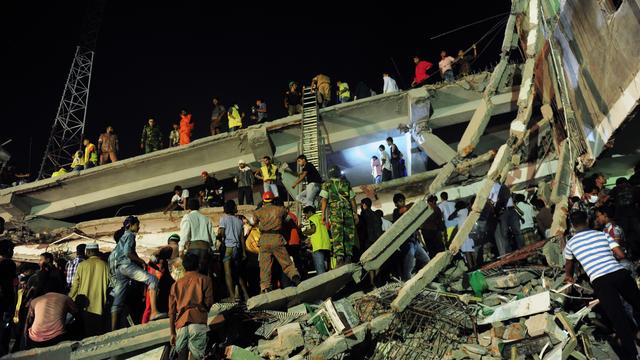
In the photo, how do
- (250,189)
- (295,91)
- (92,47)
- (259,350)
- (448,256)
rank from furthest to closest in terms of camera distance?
(92,47) < (295,91) < (250,189) < (448,256) < (259,350)

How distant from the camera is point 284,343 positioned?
5801mm

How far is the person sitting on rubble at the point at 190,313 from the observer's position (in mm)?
5195

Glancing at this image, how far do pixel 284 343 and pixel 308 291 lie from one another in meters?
1.04

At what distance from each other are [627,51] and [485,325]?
4906 mm

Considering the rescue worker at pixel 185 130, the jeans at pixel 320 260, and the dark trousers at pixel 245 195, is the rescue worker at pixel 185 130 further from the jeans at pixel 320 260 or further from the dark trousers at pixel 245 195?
the jeans at pixel 320 260

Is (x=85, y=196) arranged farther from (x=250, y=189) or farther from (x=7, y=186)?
(x=250, y=189)

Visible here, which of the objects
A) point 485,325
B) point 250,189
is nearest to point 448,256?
point 485,325

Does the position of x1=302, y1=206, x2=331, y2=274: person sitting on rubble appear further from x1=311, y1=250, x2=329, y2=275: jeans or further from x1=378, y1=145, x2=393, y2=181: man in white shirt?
x1=378, y1=145, x2=393, y2=181: man in white shirt

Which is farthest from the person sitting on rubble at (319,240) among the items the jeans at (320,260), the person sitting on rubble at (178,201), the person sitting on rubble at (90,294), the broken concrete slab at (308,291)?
the person sitting on rubble at (178,201)

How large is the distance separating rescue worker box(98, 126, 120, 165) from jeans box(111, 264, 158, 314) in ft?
35.9

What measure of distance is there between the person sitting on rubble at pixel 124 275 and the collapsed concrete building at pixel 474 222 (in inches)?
19.3

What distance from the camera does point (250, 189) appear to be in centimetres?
1312

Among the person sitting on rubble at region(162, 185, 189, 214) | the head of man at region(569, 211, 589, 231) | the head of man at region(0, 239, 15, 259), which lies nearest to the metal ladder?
the person sitting on rubble at region(162, 185, 189, 214)

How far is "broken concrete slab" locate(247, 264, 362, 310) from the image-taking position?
657 cm
